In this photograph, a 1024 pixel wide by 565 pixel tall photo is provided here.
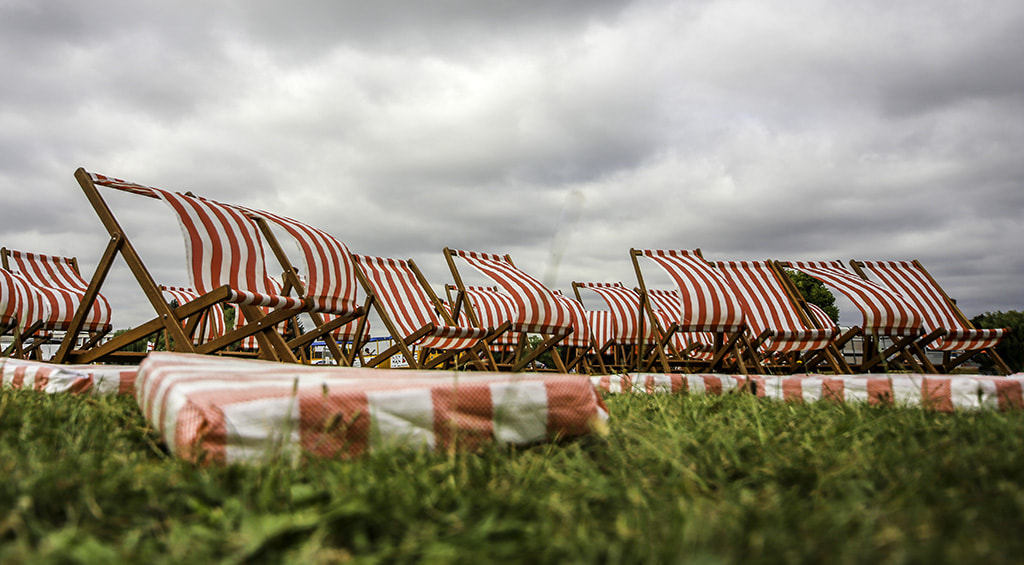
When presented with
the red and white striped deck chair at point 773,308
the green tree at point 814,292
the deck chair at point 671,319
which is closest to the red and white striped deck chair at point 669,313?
the deck chair at point 671,319

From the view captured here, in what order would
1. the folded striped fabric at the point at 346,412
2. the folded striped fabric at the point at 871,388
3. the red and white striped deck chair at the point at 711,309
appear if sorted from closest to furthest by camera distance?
the folded striped fabric at the point at 346,412, the folded striped fabric at the point at 871,388, the red and white striped deck chair at the point at 711,309

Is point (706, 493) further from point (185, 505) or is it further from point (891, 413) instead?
point (891, 413)

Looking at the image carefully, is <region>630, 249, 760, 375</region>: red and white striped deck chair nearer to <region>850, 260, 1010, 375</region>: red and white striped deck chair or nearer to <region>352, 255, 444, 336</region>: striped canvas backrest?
<region>850, 260, 1010, 375</region>: red and white striped deck chair

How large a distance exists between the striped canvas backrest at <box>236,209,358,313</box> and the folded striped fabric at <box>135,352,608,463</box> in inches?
118

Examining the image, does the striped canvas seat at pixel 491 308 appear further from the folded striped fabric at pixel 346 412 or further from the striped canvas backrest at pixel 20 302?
the folded striped fabric at pixel 346 412

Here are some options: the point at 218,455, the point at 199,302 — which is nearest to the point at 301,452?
the point at 218,455

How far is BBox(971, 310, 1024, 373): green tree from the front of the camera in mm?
5809

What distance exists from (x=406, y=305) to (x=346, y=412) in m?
6.07

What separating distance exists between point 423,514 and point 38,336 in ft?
26.0

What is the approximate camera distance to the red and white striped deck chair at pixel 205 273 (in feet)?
9.91

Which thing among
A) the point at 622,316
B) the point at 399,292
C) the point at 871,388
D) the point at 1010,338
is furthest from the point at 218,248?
the point at 622,316

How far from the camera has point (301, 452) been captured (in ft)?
3.27

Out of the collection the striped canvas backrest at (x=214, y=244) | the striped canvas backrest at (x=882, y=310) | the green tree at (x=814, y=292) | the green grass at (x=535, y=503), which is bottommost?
the green grass at (x=535, y=503)

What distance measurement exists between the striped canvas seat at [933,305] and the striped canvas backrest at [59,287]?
801cm
